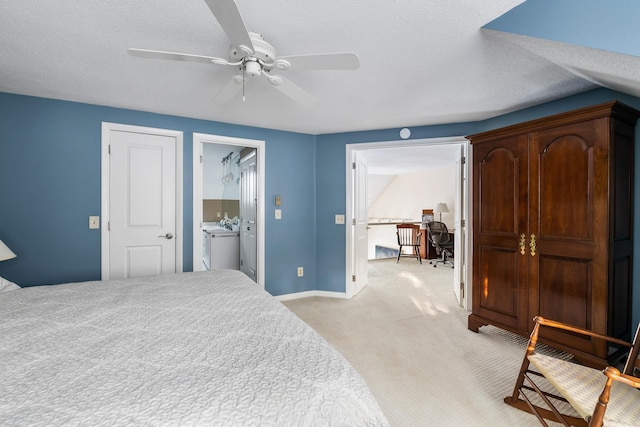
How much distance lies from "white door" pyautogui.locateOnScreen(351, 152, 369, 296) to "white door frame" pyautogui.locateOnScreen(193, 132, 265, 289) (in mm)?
1215

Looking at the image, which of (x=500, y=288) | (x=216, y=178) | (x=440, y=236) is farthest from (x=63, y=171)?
(x=440, y=236)

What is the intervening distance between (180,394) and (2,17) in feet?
7.11

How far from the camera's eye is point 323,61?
1.55 meters

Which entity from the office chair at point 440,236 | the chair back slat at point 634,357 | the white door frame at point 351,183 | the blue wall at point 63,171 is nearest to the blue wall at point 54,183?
the blue wall at point 63,171

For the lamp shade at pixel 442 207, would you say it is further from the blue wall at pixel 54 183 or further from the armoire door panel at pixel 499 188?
the blue wall at pixel 54 183

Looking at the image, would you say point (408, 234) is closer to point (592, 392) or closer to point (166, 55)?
point (592, 392)

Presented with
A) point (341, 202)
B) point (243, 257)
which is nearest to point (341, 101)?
point (341, 202)

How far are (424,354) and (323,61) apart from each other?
2.34 m

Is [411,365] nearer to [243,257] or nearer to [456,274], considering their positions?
[456,274]

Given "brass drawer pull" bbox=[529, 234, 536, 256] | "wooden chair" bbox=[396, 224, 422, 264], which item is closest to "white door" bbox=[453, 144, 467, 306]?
"brass drawer pull" bbox=[529, 234, 536, 256]

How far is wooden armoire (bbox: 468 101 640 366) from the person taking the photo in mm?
2031

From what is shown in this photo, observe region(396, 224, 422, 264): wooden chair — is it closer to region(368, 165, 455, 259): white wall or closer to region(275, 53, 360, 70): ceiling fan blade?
region(368, 165, 455, 259): white wall

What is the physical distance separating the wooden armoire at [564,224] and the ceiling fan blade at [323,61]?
5.73 feet

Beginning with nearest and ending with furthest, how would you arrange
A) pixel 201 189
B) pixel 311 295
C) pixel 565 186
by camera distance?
pixel 565 186
pixel 201 189
pixel 311 295
